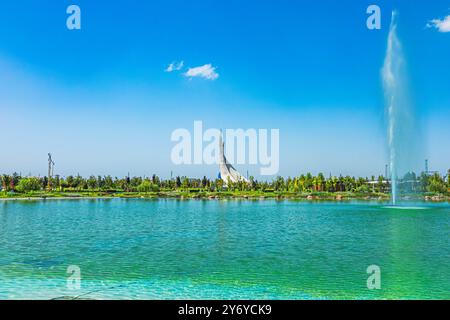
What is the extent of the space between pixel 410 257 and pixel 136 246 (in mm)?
16345

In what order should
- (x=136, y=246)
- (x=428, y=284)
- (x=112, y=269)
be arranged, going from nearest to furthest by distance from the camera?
1. (x=428, y=284)
2. (x=112, y=269)
3. (x=136, y=246)

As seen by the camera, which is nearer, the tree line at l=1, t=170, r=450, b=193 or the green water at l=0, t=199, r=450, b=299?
the green water at l=0, t=199, r=450, b=299

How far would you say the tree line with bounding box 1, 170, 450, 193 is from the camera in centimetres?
10819

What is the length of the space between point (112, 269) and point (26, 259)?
5.62 m

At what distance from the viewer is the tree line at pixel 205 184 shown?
108188 mm

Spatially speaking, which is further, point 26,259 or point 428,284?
point 26,259

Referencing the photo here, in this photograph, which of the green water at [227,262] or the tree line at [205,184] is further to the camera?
the tree line at [205,184]

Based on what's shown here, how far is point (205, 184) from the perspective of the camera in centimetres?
14450

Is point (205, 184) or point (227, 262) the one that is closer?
point (227, 262)
